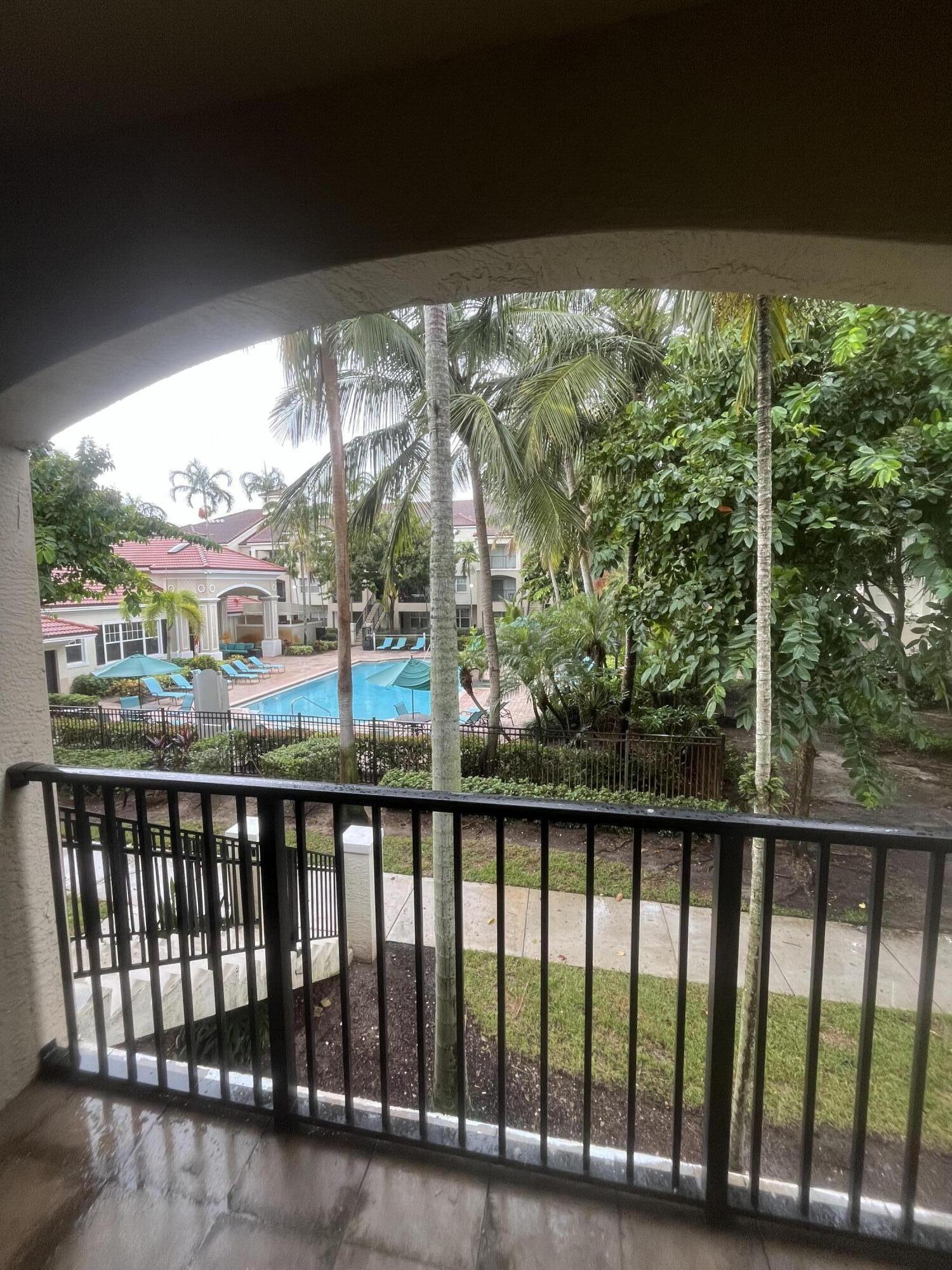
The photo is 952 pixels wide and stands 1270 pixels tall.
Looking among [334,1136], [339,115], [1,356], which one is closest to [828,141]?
[339,115]

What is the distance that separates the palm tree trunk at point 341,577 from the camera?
20.8 ft

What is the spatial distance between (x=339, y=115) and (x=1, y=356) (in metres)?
0.90

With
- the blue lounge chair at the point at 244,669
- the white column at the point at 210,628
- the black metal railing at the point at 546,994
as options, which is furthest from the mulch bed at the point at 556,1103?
the blue lounge chair at the point at 244,669

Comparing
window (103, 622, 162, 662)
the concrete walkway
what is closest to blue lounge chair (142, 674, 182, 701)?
window (103, 622, 162, 662)

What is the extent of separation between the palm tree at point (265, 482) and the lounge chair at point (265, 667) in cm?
416

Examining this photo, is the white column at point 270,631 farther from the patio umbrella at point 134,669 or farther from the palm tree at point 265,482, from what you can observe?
the patio umbrella at point 134,669

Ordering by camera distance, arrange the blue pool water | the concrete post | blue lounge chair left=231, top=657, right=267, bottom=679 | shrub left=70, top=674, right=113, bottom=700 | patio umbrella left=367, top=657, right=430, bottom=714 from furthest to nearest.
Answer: blue lounge chair left=231, top=657, right=267, bottom=679
the blue pool water
patio umbrella left=367, top=657, right=430, bottom=714
shrub left=70, top=674, right=113, bottom=700
the concrete post

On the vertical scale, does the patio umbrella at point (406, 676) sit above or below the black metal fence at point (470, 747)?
above

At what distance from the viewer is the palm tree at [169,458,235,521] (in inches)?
1195

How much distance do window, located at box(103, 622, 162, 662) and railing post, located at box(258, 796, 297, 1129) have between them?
960 centimetres

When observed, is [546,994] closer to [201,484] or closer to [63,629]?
[63,629]

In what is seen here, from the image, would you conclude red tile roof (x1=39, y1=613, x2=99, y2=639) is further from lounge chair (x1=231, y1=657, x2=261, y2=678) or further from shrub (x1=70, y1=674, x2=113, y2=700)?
lounge chair (x1=231, y1=657, x2=261, y2=678)

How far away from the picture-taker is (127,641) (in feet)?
33.3

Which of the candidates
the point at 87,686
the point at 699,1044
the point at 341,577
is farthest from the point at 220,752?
the point at 699,1044
